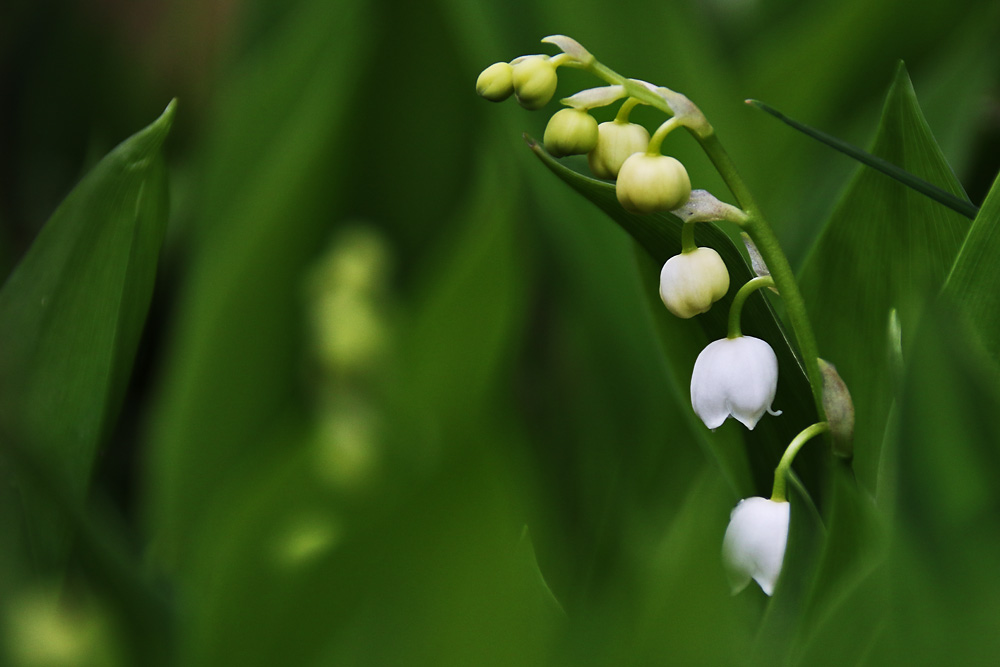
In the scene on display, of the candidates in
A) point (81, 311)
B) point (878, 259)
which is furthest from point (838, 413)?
point (81, 311)

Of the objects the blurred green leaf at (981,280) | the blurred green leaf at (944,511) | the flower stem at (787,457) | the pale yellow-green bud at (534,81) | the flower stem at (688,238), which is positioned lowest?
the flower stem at (787,457)

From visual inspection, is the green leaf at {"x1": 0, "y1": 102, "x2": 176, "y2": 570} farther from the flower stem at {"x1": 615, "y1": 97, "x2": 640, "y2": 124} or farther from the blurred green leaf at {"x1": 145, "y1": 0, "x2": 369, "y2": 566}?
the flower stem at {"x1": 615, "y1": 97, "x2": 640, "y2": 124}

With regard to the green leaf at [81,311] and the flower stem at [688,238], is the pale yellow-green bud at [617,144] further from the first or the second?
the green leaf at [81,311]

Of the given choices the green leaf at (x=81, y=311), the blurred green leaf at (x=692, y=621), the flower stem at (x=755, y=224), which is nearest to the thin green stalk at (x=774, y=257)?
the flower stem at (x=755, y=224)

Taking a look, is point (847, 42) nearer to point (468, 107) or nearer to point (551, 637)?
point (468, 107)

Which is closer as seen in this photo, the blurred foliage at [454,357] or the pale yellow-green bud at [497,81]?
the blurred foliage at [454,357]

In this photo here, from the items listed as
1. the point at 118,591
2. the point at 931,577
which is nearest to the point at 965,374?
the point at 931,577

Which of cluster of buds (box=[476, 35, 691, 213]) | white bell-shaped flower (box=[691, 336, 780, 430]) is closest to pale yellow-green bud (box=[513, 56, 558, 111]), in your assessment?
cluster of buds (box=[476, 35, 691, 213])

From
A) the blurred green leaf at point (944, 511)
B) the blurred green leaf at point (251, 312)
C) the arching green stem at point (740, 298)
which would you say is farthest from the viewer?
the blurred green leaf at point (251, 312)
